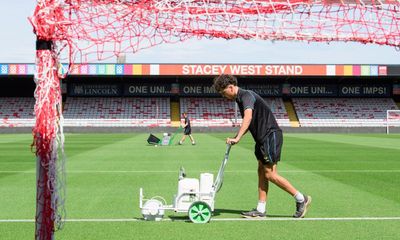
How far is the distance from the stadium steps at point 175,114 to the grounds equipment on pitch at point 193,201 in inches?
1783

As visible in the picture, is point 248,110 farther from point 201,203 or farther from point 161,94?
point 161,94

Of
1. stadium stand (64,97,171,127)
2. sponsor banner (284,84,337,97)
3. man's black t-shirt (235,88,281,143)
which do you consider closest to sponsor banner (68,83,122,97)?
stadium stand (64,97,171,127)

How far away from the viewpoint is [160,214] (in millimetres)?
7352

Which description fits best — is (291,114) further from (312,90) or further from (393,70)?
(393,70)

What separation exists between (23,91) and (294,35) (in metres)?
54.6

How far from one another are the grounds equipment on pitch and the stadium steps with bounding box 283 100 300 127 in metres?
48.0

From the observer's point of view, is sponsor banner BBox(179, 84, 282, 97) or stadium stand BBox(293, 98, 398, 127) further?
sponsor banner BBox(179, 84, 282, 97)

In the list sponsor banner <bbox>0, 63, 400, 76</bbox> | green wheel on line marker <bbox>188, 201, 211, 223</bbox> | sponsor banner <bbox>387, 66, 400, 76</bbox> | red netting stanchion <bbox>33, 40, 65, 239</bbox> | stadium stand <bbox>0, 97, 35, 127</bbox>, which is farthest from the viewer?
stadium stand <bbox>0, 97, 35, 127</bbox>

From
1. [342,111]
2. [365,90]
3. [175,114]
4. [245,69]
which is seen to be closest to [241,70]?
[245,69]

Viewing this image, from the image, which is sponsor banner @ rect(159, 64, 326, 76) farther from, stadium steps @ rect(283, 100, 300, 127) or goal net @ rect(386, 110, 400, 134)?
goal net @ rect(386, 110, 400, 134)

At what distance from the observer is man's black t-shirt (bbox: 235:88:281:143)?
24.0 ft

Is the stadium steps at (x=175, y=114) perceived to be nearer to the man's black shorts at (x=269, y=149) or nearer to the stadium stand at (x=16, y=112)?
the stadium stand at (x=16, y=112)

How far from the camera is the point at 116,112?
183 ft

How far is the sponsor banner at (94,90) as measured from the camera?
57688mm
